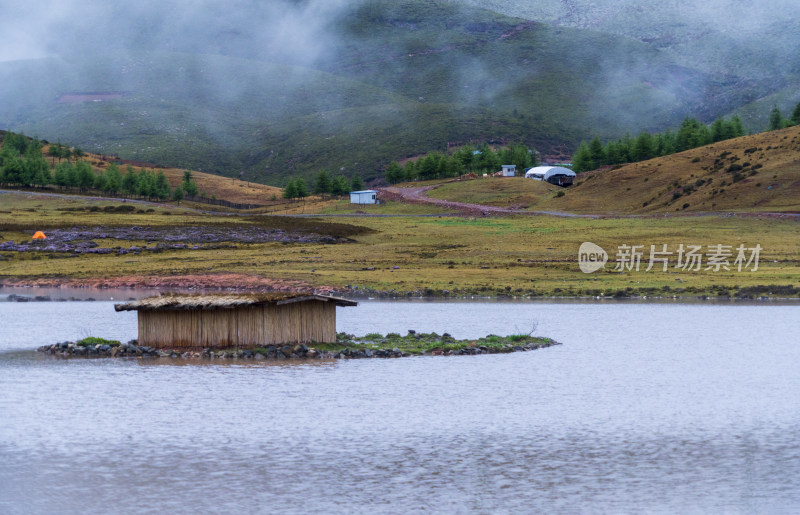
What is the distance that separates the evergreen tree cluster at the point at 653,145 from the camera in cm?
18225

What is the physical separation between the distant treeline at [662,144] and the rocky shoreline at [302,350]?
5989 inches

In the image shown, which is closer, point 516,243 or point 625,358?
point 625,358

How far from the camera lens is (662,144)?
19225cm

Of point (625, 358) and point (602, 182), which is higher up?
point (602, 182)

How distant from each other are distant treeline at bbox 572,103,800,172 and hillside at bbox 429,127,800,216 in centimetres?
3066

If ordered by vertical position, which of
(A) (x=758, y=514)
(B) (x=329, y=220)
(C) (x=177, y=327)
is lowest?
(A) (x=758, y=514)

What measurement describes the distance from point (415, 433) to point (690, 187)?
112080mm

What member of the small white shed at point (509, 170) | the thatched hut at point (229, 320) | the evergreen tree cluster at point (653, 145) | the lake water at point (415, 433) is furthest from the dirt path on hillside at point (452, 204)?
the lake water at point (415, 433)

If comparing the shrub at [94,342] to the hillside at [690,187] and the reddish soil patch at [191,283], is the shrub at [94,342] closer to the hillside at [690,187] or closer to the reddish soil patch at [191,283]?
the reddish soil patch at [191,283]

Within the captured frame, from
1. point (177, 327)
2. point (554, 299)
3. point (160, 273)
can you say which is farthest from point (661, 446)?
point (160, 273)

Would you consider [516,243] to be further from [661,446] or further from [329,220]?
[661,446]

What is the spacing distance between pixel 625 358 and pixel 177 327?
17.3 m

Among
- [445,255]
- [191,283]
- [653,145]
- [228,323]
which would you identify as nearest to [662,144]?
[653,145]

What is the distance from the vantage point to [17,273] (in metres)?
77.6
